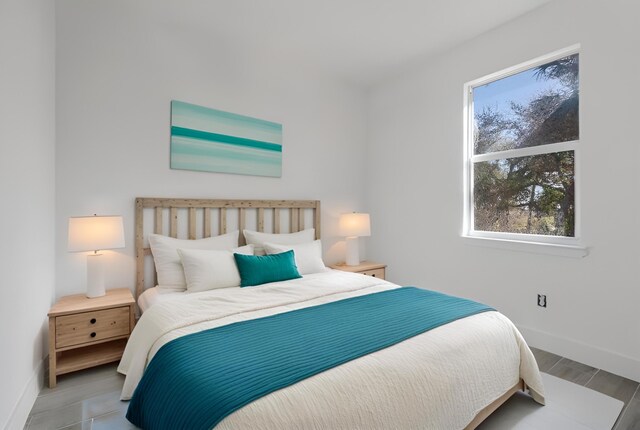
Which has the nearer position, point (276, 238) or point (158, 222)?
point (158, 222)

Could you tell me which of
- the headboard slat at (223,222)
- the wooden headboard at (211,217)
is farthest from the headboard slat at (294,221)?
the headboard slat at (223,222)

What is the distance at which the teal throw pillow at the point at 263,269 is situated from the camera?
8.37 feet

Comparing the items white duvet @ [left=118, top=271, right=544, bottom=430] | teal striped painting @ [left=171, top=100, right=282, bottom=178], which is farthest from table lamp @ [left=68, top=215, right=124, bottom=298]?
teal striped painting @ [left=171, top=100, right=282, bottom=178]

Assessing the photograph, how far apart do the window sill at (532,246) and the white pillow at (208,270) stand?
7.21ft

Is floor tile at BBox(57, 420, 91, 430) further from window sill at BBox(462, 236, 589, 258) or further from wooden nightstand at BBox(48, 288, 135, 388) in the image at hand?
window sill at BBox(462, 236, 589, 258)

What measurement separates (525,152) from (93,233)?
3425 millimetres

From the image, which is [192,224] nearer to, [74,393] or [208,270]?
[208,270]

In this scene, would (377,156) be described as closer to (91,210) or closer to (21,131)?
(91,210)

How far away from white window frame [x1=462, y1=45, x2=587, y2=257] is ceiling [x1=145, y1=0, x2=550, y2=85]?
43 centimetres

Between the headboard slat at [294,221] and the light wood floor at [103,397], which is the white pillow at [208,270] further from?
the headboard slat at [294,221]

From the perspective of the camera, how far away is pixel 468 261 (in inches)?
124

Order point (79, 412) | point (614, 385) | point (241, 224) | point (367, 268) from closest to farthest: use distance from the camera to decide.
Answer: point (79, 412), point (614, 385), point (241, 224), point (367, 268)

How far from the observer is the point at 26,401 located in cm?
176

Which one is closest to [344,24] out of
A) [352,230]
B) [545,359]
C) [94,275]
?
[352,230]
